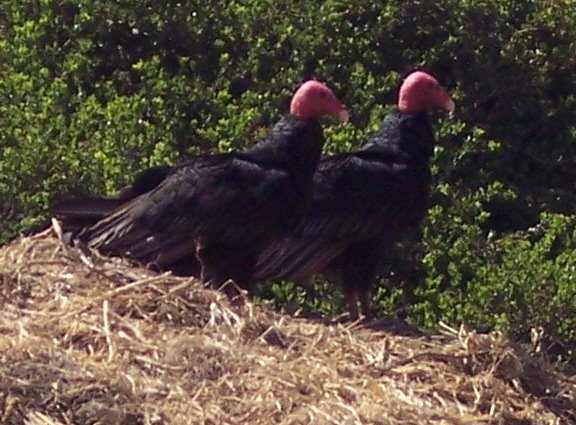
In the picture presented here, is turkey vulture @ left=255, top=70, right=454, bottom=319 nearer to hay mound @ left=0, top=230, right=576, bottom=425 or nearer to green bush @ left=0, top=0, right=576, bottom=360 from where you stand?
green bush @ left=0, top=0, right=576, bottom=360

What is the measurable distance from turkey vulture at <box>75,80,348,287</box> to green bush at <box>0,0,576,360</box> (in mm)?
1139

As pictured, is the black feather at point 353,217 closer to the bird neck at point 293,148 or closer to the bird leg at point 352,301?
the bird leg at point 352,301

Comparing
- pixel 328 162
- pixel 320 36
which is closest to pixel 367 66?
pixel 320 36

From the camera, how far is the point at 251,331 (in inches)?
187

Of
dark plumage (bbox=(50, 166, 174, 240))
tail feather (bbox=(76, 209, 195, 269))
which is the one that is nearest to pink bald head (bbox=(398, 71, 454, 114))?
dark plumage (bbox=(50, 166, 174, 240))

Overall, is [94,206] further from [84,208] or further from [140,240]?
[140,240]

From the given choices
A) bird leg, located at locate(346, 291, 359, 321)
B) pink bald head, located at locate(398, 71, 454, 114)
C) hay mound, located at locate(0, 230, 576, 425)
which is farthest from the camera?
pink bald head, located at locate(398, 71, 454, 114)

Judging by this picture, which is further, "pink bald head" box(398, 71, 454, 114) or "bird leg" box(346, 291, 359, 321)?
"pink bald head" box(398, 71, 454, 114)

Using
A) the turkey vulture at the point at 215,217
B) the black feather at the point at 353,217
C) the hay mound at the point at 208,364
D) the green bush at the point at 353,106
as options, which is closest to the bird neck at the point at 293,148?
the turkey vulture at the point at 215,217

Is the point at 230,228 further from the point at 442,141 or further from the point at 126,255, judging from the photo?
the point at 442,141

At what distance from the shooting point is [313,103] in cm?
621

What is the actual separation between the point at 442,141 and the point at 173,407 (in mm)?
3796

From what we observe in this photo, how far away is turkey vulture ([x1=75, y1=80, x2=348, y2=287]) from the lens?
19.2ft

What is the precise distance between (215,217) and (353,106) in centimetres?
191
